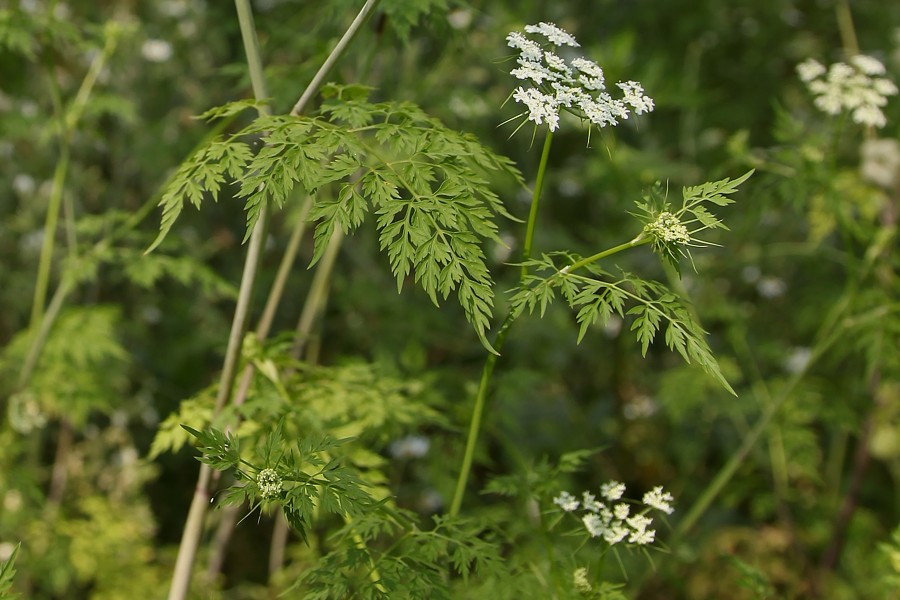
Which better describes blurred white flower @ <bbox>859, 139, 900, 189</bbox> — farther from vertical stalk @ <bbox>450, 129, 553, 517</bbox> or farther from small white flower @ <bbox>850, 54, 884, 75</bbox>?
vertical stalk @ <bbox>450, 129, 553, 517</bbox>

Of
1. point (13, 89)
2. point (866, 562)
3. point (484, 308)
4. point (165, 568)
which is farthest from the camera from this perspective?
point (13, 89)

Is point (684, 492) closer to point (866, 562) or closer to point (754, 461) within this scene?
point (754, 461)

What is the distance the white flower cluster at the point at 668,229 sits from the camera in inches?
53.1

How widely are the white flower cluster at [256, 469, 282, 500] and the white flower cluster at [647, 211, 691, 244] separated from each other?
2.22 ft

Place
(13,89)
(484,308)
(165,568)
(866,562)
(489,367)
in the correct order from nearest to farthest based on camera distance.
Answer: (484,308), (489,367), (165,568), (866,562), (13,89)

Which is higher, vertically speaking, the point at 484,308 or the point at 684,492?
the point at 484,308

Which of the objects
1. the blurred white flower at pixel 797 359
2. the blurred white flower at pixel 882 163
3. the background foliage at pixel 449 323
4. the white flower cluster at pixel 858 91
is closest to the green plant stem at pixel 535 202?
the background foliage at pixel 449 323

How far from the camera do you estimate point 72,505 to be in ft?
11.1

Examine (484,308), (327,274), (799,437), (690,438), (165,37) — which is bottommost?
(690,438)

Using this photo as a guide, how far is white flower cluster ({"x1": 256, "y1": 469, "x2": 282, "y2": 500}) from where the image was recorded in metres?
1.31

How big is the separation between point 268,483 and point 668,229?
0.71m

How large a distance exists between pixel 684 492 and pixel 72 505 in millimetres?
2562

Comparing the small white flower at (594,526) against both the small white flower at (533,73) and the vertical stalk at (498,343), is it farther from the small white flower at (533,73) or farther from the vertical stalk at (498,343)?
the small white flower at (533,73)

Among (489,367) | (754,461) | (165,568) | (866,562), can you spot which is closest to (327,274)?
(165,568)
